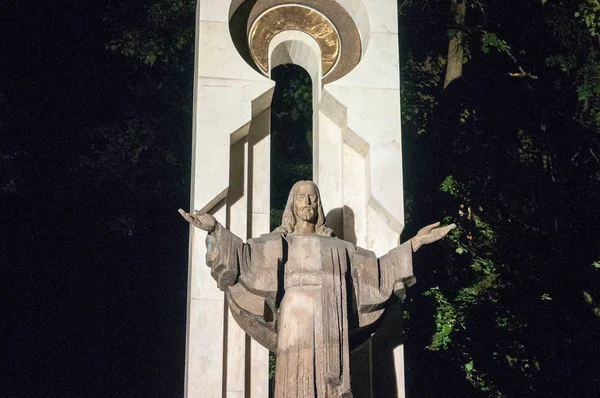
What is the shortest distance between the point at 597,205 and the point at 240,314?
7492 millimetres

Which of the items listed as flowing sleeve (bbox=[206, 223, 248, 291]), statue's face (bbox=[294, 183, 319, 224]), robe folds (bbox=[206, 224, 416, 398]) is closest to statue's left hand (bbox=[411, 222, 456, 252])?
robe folds (bbox=[206, 224, 416, 398])

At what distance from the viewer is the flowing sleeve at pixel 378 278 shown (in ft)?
36.6

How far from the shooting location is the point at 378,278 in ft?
36.9

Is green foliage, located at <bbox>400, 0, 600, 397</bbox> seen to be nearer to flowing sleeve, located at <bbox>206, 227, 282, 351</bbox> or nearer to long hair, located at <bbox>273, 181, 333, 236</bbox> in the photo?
long hair, located at <bbox>273, 181, 333, 236</bbox>

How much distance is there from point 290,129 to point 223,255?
8977 millimetres

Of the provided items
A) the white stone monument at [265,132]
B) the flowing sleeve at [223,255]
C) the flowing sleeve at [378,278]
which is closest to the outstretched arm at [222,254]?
the flowing sleeve at [223,255]

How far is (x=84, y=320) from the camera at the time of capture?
1948 cm

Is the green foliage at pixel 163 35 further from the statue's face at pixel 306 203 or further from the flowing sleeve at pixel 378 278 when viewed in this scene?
the flowing sleeve at pixel 378 278

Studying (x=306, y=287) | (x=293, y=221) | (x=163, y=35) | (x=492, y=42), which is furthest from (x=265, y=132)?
(x=163, y=35)

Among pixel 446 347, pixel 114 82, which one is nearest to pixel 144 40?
pixel 114 82

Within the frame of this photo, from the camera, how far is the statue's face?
11.5m

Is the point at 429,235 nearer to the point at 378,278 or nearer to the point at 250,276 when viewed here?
the point at 378,278

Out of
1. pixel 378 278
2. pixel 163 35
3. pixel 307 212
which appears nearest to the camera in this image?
pixel 378 278

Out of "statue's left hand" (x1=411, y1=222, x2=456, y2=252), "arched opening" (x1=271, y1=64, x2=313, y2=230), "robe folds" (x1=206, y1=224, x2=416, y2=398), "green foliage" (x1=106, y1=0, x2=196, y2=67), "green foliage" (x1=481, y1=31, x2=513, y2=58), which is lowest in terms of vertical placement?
"robe folds" (x1=206, y1=224, x2=416, y2=398)
